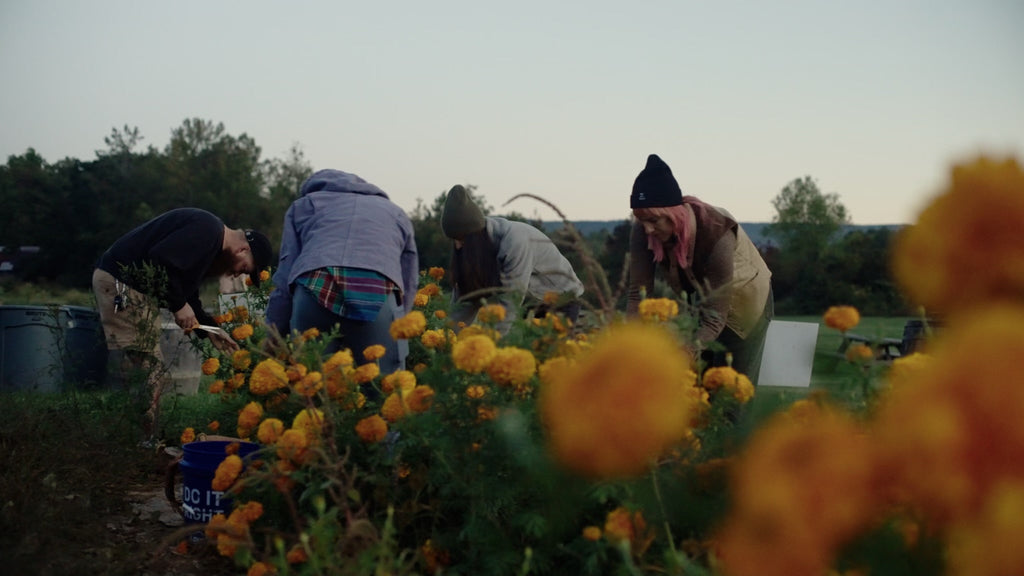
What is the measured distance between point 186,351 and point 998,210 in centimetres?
766

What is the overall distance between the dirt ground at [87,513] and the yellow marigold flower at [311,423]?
0.36 metres

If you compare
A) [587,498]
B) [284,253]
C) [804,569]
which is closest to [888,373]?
[587,498]

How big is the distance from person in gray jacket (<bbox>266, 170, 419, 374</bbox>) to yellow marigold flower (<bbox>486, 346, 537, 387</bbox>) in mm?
1888

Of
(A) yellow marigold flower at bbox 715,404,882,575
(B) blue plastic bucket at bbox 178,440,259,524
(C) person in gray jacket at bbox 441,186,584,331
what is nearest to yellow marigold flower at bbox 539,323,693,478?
(A) yellow marigold flower at bbox 715,404,882,575

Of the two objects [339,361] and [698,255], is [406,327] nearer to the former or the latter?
[339,361]

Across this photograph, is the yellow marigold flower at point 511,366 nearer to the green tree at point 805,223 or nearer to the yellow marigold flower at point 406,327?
the yellow marigold flower at point 406,327

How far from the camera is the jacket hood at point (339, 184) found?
3.69 metres

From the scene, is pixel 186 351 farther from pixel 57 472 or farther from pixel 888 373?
pixel 888 373

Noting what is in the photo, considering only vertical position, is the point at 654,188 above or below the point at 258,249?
above

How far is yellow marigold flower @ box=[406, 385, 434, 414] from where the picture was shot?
6.17ft

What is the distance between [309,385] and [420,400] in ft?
1.01

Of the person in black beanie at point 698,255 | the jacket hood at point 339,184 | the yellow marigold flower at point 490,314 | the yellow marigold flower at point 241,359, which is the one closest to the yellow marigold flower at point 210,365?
the yellow marigold flower at point 241,359

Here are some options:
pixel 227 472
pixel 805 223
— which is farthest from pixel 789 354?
pixel 805 223

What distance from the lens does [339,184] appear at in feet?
12.1
